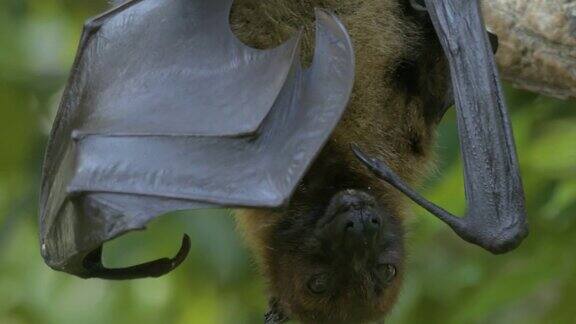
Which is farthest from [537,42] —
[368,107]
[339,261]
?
[339,261]

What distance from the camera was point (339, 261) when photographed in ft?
18.2

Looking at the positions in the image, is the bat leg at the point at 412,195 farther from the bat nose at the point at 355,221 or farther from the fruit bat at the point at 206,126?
the bat nose at the point at 355,221

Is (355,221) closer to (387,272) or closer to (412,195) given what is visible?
(387,272)

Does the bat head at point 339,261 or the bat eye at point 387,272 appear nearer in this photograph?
the bat head at point 339,261

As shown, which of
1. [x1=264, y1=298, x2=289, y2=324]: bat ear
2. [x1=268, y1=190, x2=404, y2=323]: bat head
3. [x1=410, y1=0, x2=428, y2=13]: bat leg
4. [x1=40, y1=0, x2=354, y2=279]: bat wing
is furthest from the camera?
[x1=264, y1=298, x2=289, y2=324]: bat ear

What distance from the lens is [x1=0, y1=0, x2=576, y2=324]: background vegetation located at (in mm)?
5871

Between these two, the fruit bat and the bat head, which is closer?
the fruit bat

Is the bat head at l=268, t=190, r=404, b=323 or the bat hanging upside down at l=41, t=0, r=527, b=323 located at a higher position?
the bat hanging upside down at l=41, t=0, r=527, b=323

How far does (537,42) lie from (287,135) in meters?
1.99

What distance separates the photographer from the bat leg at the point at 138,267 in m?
4.99

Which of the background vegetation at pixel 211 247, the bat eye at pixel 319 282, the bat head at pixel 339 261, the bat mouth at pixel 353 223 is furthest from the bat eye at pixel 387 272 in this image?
the background vegetation at pixel 211 247

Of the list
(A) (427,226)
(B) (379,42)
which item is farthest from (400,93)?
(A) (427,226)

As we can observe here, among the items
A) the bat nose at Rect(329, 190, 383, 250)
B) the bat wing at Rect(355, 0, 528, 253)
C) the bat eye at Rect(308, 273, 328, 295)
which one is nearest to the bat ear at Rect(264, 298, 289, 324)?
the bat eye at Rect(308, 273, 328, 295)

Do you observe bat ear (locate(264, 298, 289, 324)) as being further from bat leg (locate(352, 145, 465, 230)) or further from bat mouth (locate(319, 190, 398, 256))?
bat leg (locate(352, 145, 465, 230))
